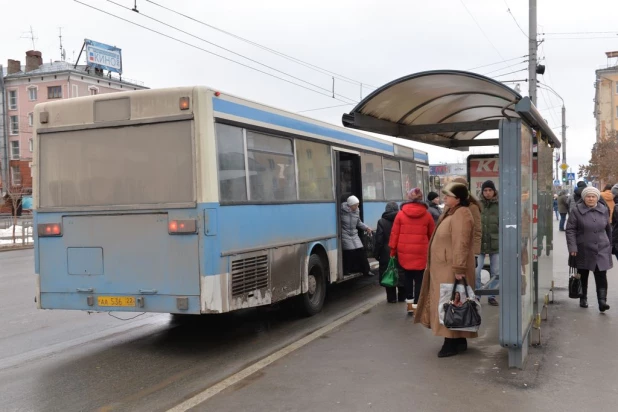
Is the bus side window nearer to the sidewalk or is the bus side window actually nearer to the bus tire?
the sidewalk

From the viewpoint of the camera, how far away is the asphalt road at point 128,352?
543cm

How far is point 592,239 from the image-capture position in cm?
814

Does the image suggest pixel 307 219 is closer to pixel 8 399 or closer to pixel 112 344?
pixel 112 344

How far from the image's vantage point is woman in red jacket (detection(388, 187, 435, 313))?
8.03 metres

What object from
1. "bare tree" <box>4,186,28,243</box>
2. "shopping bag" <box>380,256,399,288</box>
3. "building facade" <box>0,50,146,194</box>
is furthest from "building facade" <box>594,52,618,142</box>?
"shopping bag" <box>380,256,399,288</box>

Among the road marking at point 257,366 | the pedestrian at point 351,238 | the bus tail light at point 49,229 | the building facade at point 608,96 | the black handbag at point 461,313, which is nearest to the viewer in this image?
the road marking at point 257,366

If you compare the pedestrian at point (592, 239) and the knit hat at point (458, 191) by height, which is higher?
the knit hat at point (458, 191)

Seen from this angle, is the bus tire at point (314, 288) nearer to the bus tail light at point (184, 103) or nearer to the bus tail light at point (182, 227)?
the bus tail light at point (182, 227)

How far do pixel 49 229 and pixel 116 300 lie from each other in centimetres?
121

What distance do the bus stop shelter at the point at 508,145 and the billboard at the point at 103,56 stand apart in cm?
4676

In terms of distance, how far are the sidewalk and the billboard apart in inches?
1958

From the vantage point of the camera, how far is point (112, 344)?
737 centimetres

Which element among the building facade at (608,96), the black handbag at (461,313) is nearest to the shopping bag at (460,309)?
the black handbag at (461,313)

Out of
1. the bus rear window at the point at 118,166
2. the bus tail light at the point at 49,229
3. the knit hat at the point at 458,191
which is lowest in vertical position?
the bus tail light at the point at 49,229
